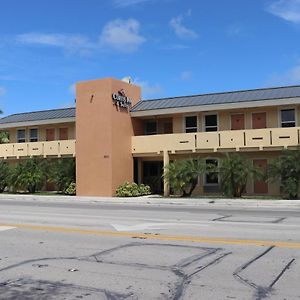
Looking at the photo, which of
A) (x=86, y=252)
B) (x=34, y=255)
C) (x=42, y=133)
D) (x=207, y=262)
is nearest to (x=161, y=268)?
(x=207, y=262)

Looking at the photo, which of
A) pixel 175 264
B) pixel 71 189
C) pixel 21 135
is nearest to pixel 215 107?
pixel 71 189

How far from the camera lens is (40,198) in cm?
2919

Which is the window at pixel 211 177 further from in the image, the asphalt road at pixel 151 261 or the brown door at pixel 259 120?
the asphalt road at pixel 151 261

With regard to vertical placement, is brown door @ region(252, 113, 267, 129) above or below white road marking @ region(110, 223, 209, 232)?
above

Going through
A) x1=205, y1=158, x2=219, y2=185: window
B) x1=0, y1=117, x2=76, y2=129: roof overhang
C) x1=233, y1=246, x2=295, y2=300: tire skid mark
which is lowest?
x1=233, y1=246, x2=295, y2=300: tire skid mark

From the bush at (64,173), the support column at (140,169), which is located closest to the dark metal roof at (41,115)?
the bush at (64,173)

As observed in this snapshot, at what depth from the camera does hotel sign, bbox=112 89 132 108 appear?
30123 millimetres

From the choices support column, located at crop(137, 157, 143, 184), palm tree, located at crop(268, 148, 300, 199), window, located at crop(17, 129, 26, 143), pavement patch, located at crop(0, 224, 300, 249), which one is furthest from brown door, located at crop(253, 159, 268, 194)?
window, located at crop(17, 129, 26, 143)

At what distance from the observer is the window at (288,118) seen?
28.5 metres

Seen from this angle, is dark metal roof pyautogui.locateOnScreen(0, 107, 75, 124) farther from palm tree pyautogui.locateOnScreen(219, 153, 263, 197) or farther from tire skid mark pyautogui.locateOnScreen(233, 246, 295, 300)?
tire skid mark pyautogui.locateOnScreen(233, 246, 295, 300)

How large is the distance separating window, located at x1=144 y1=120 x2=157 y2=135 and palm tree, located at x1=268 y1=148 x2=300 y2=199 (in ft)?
33.0

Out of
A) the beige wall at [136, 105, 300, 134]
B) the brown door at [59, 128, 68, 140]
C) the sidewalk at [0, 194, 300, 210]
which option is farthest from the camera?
the brown door at [59, 128, 68, 140]

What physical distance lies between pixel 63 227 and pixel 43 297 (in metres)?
7.45

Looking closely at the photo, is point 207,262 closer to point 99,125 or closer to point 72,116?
point 99,125
